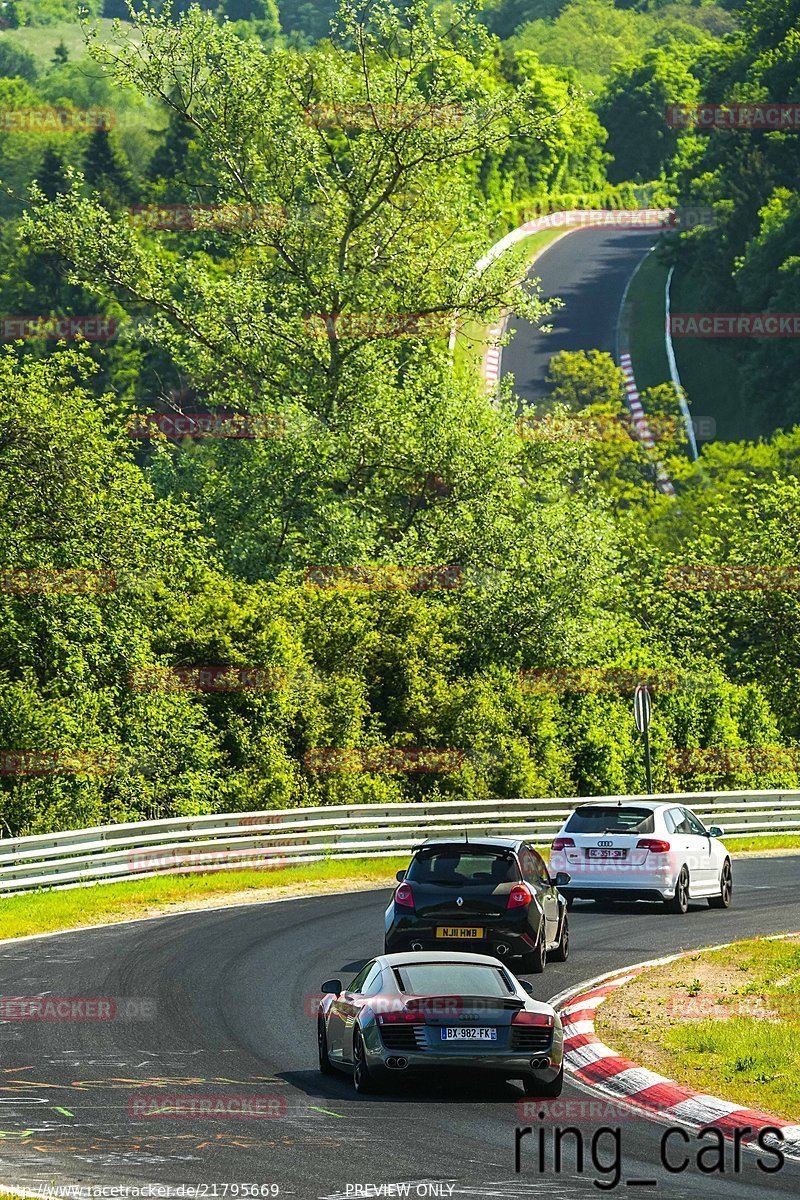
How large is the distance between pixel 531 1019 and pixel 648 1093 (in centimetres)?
91

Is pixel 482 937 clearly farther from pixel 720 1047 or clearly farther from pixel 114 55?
pixel 114 55

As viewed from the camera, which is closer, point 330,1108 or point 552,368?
point 330,1108

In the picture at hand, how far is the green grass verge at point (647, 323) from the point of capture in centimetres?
9912

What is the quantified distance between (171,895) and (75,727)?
17.3 feet

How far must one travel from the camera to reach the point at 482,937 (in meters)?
17.0

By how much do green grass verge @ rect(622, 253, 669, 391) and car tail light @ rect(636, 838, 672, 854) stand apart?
3009 inches

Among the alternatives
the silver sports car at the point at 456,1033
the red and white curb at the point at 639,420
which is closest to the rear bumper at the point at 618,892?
the silver sports car at the point at 456,1033

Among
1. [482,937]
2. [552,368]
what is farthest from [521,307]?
[552,368]

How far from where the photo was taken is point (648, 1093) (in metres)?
11.4

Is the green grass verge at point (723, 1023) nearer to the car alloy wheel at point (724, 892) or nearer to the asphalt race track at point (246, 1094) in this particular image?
the asphalt race track at point (246, 1094)

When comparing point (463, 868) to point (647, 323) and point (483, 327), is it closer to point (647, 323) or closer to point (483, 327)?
point (483, 327)
